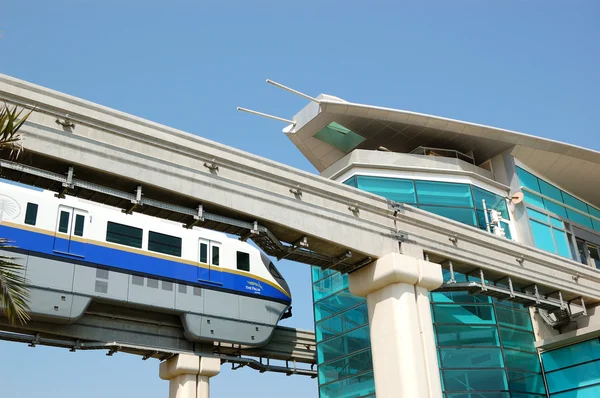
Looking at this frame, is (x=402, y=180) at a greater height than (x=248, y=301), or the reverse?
(x=402, y=180)

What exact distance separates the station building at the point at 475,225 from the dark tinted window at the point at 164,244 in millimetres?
6213

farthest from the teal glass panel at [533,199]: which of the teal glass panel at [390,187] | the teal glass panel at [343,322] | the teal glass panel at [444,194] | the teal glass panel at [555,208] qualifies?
the teal glass panel at [343,322]

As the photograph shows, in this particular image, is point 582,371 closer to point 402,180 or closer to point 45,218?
point 402,180

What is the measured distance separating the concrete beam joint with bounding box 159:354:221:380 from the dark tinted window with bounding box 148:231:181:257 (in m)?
4.44

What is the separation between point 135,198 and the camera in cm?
1420

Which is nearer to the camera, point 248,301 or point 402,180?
point 402,180

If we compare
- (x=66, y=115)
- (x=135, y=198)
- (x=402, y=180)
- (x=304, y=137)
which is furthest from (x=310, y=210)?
(x=304, y=137)

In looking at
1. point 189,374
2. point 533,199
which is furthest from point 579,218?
point 189,374

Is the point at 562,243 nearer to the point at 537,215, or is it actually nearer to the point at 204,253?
the point at 537,215

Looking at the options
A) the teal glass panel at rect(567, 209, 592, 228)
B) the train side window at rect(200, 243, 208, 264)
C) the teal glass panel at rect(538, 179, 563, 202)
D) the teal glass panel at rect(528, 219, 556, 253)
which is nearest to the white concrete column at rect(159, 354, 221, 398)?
the train side window at rect(200, 243, 208, 264)

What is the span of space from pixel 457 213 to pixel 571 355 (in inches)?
260

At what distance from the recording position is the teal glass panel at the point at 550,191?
97.8 ft

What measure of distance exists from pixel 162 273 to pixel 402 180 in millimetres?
10416

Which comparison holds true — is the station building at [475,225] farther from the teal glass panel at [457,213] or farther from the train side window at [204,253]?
the train side window at [204,253]
